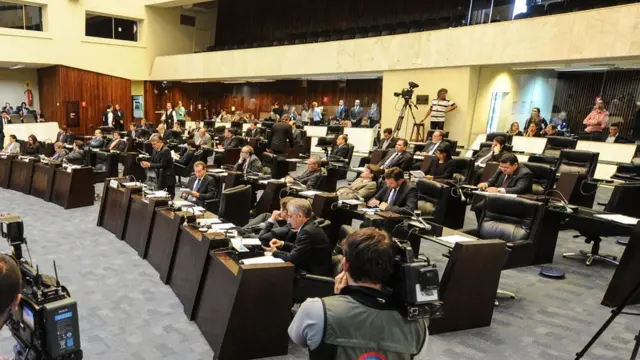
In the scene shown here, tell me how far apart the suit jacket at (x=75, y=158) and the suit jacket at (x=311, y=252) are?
6827 millimetres

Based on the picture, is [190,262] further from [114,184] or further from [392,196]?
[114,184]

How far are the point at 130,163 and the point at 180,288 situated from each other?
5.79 metres

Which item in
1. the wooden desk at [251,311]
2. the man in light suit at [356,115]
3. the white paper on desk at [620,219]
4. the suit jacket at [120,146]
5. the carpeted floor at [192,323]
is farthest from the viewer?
the man in light suit at [356,115]

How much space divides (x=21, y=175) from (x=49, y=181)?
1389mm

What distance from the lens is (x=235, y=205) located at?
5.69m

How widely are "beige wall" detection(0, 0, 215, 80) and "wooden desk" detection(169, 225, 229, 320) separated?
15601mm

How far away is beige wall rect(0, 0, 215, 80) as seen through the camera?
53.0ft

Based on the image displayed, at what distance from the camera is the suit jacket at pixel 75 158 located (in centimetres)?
872

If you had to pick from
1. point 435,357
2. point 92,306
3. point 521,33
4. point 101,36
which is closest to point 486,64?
point 521,33

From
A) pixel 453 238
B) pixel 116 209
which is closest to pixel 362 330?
pixel 453 238

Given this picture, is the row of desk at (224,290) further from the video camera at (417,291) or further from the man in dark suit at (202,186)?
the video camera at (417,291)

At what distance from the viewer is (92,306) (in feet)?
12.9

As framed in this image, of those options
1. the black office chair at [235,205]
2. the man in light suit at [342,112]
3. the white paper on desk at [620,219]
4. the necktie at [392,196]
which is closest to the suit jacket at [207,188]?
the black office chair at [235,205]

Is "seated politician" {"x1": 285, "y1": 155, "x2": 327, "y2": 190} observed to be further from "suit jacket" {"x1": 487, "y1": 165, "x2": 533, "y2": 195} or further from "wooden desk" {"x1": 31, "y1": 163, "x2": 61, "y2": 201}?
"wooden desk" {"x1": 31, "y1": 163, "x2": 61, "y2": 201}
